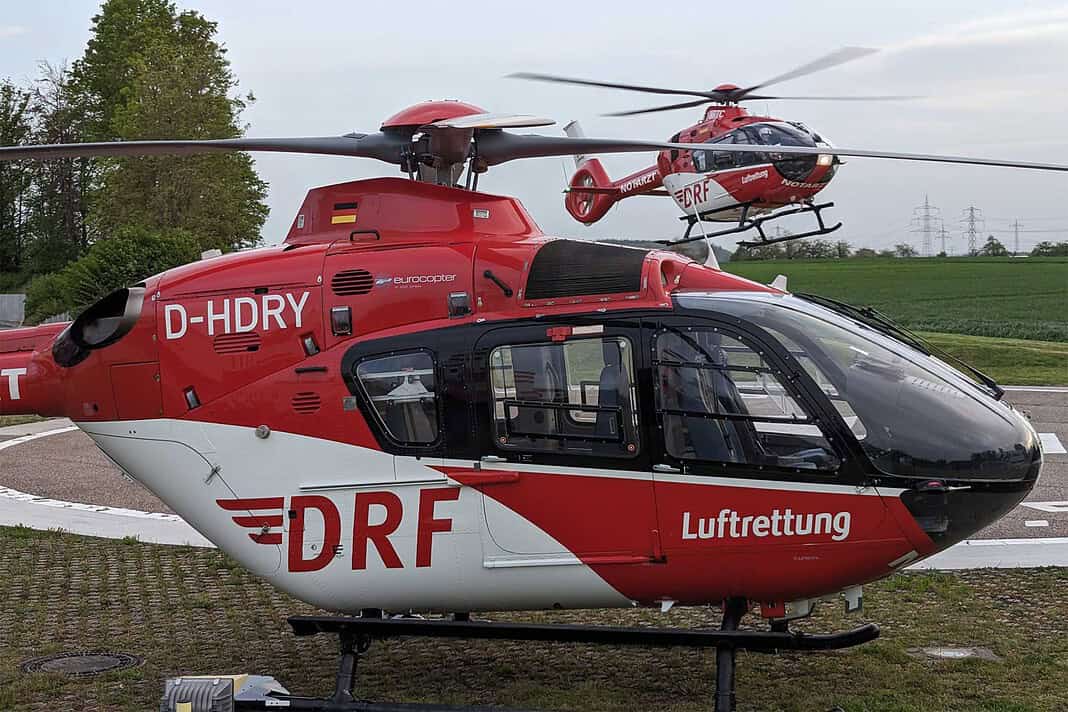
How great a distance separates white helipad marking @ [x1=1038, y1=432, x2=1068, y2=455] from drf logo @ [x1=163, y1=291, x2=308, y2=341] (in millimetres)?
11919

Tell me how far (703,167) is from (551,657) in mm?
19991

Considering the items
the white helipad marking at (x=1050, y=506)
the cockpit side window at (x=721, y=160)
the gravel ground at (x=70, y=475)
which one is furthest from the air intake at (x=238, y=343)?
the cockpit side window at (x=721, y=160)

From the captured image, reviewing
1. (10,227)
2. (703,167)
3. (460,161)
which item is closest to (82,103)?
(10,227)

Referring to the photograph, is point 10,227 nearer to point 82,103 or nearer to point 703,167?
point 82,103

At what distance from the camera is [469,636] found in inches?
255

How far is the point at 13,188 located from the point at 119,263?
128 ft

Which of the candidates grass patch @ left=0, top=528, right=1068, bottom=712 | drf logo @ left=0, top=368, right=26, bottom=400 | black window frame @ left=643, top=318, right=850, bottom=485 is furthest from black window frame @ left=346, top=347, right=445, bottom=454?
drf logo @ left=0, top=368, right=26, bottom=400

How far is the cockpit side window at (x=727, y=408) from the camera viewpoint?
19.7 ft

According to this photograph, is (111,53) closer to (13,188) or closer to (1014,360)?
(13,188)

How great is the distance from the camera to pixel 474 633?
6.45m

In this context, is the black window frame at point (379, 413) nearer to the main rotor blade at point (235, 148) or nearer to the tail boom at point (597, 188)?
the main rotor blade at point (235, 148)

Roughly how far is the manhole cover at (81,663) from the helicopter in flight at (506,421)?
4.74 ft

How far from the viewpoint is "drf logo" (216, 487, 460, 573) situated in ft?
21.2

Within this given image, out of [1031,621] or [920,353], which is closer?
[920,353]
